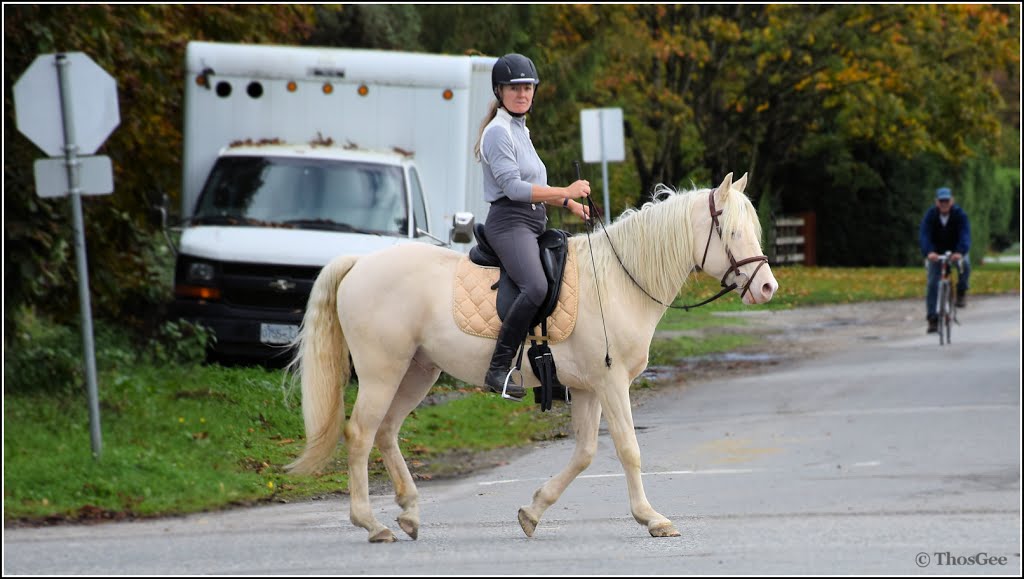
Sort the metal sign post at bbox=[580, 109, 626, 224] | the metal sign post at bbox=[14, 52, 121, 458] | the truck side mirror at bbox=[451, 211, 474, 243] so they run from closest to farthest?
the truck side mirror at bbox=[451, 211, 474, 243], the metal sign post at bbox=[580, 109, 626, 224], the metal sign post at bbox=[14, 52, 121, 458]

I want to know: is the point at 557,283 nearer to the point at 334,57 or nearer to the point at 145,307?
the point at 334,57

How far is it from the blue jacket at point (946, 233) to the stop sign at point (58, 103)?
36.4 feet

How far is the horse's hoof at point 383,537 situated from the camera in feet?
13.5

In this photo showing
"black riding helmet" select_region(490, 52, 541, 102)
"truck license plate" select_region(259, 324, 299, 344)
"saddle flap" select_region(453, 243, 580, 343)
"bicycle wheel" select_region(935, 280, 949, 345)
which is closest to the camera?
"black riding helmet" select_region(490, 52, 541, 102)

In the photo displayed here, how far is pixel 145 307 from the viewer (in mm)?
12625

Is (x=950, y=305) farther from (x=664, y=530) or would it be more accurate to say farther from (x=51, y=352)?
(x=664, y=530)

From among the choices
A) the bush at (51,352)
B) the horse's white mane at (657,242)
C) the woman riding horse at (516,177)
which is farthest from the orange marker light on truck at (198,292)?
the bush at (51,352)

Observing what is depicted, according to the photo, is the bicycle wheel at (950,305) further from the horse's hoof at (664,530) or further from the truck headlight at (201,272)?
the horse's hoof at (664,530)

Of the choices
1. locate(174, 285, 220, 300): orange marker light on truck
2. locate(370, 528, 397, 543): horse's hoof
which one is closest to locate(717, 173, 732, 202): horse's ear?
locate(370, 528, 397, 543): horse's hoof

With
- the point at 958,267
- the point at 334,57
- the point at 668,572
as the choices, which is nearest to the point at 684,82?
the point at 958,267

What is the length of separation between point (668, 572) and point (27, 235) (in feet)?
25.7

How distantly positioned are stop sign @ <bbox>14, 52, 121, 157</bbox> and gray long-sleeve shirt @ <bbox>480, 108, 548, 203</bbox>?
6746 millimetres

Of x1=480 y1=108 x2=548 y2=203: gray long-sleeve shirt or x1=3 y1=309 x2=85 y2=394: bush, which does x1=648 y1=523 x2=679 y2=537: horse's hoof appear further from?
x1=3 y1=309 x2=85 y2=394: bush

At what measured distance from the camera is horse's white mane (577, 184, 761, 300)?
3592mm
